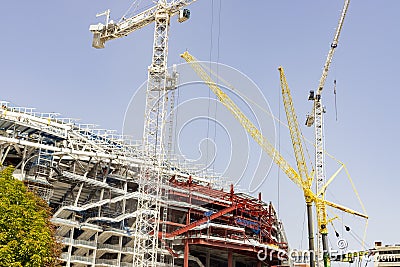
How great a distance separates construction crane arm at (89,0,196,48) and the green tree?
45.9 meters

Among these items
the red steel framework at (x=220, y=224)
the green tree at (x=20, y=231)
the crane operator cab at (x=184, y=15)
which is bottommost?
the green tree at (x=20, y=231)

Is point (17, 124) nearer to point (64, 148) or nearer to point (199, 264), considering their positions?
point (64, 148)

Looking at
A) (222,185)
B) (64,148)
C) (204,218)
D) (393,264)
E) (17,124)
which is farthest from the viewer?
(393,264)

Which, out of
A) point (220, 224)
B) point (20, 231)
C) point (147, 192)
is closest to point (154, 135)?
point (147, 192)

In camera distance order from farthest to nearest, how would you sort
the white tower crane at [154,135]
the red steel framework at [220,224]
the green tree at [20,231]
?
1. the red steel framework at [220,224]
2. the white tower crane at [154,135]
3. the green tree at [20,231]

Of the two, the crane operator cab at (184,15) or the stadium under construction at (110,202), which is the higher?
the crane operator cab at (184,15)

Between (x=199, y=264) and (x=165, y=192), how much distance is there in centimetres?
1813

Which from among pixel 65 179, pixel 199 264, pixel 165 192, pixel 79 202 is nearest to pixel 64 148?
pixel 65 179

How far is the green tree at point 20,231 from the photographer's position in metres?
36.1

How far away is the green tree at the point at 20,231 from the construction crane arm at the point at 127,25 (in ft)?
150

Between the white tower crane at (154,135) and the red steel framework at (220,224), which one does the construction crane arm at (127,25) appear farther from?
the red steel framework at (220,224)

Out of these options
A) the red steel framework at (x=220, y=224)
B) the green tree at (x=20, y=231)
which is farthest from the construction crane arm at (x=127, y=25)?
the green tree at (x=20, y=231)

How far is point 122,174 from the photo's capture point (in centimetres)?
9138

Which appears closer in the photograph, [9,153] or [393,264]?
[9,153]
